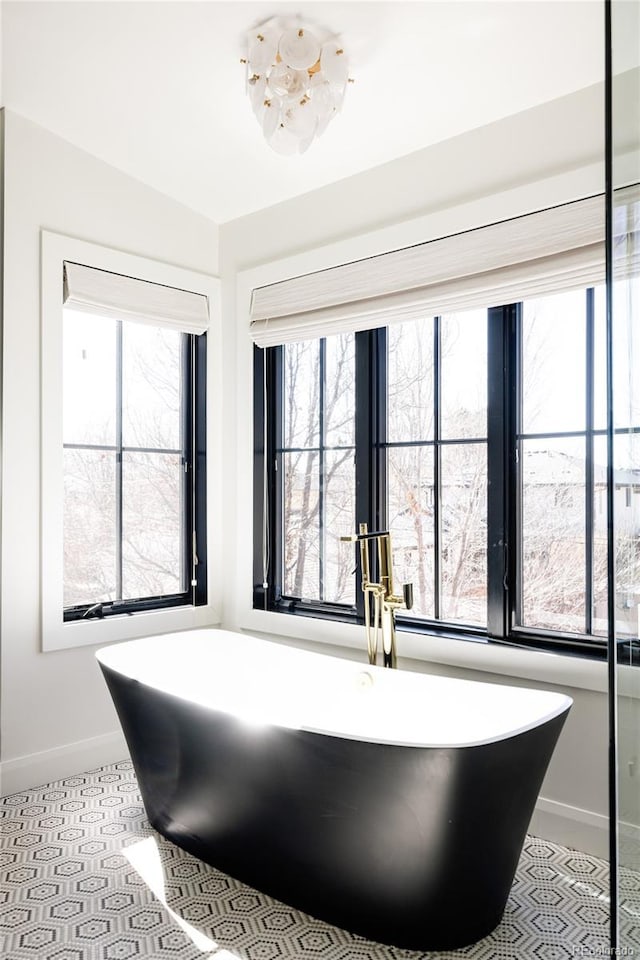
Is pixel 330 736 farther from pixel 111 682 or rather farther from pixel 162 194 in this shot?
pixel 162 194

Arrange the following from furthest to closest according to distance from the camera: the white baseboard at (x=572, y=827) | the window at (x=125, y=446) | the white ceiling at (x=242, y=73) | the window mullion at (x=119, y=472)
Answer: the window mullion at (x=119, y=472) → the window at (x=125, y=446) → the white baseboard at (x=572, y=827) → the white ceiling at (x=242, y=73)

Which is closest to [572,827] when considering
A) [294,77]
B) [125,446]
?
[125,446]

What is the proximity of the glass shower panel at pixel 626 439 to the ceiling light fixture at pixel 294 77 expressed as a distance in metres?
1.68

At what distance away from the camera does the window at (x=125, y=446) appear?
302cm

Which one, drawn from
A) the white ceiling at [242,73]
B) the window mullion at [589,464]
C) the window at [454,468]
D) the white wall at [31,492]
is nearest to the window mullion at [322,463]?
the window at [454,468]

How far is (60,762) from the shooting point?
3.03 meters

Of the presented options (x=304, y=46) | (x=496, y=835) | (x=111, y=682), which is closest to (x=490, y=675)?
(x=496, y=835)

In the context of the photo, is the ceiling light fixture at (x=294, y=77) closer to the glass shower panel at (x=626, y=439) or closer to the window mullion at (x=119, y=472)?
the window mullion at (x=119, y=472)

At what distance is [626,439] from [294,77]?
77.1 inches

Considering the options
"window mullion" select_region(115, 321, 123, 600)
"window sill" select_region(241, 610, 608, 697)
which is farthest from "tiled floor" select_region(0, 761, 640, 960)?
"window mullion" select_region(115, 321, 123, 600)

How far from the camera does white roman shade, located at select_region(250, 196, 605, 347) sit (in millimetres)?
2363

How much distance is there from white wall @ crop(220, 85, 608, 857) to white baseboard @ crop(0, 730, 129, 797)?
0.79 m

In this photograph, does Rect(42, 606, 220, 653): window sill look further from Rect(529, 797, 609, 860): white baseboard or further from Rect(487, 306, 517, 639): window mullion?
Rect(529, 797, 609, 860): white baseboard

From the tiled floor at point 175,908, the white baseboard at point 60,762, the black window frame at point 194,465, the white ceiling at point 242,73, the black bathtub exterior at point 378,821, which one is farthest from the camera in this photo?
the black window frame at point 194,465
